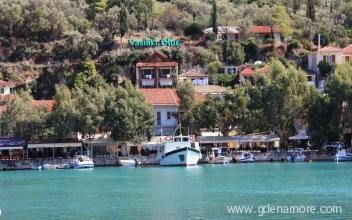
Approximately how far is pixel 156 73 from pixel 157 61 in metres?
1.58

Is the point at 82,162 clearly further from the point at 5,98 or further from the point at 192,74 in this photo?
the point at 192,74

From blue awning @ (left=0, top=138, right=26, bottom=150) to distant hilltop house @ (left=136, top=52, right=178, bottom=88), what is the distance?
849 inches

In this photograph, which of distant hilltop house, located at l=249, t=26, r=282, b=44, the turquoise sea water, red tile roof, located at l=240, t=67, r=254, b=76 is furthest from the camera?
distant hilltop house, located at l=249, t=26, r=282, b=44

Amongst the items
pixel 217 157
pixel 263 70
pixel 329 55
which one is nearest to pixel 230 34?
pixel 329 55

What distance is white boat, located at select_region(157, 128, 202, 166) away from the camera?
83.4 metres

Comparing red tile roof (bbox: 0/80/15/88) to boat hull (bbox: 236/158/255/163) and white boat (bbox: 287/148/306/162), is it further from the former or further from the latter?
white boat (bbox: 287/148/306/162)

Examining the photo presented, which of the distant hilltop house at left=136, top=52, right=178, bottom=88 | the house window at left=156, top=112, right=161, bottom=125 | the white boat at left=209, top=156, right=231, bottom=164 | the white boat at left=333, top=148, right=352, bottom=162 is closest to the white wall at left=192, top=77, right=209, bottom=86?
the distant hilltop house at left=136, top=52, right=178, bottom=88

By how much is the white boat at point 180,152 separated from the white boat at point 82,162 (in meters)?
6.84

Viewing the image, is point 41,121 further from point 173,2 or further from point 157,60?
point 173,2

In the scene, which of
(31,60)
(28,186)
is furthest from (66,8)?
(28,186)

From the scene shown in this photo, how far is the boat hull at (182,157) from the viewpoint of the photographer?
83.4m

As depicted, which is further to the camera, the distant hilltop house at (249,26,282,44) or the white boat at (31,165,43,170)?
the distant hilltop house at (249,26,282,44)

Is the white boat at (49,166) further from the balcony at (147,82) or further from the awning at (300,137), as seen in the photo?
the balcony at (147,82)

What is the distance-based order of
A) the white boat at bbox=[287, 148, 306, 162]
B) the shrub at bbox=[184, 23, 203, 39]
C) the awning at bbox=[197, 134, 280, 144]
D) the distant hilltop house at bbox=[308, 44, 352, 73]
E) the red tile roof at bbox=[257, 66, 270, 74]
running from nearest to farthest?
the white boat at bbox=[287, 148, 306, 162] < the awning at bbox=[197, 134, 280, 144] < the red tile roof at bbox=[257, 66, 270, 74] < the distant hilltop house at bbox=[308, 44, 352, 73] < the shrub at bbox=[184, 23, 203, 39]
